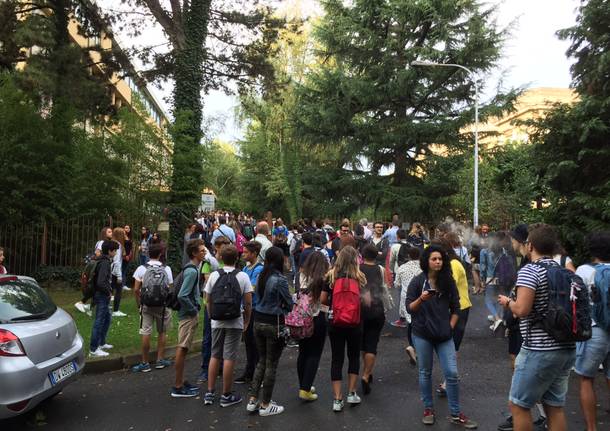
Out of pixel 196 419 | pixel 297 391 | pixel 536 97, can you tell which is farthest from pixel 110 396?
pixel 536 97

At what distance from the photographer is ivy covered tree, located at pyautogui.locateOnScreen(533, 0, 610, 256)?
12.4m

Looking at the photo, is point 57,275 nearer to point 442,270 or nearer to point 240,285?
point 240,285

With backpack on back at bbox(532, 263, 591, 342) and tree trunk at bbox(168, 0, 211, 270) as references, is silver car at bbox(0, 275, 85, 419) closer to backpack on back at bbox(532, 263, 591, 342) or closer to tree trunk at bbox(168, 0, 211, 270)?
backpack on back at bbox(532, 263, 591, 342)

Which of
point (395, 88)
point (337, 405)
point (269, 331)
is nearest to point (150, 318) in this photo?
point (269, 331)

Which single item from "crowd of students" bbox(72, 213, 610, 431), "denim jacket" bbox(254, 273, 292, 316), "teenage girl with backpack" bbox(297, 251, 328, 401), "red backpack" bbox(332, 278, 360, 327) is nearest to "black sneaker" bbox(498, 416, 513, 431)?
"crowd of students" bbox(72, 213, 610, 431)

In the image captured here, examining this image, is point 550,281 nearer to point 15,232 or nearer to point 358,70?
Answer: point 15,232

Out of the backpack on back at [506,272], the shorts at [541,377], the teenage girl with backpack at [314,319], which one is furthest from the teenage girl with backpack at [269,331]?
the backpack on back at [506,272]

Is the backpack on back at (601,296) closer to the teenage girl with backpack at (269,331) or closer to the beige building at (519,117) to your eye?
the teenage girl with backpack at (269,331)

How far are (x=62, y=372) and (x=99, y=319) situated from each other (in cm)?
254

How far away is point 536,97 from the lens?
6456 cm

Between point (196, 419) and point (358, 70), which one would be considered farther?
point (358, 70)

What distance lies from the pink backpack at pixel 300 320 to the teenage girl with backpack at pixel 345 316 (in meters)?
0.27

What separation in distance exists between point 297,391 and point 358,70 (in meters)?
24.5

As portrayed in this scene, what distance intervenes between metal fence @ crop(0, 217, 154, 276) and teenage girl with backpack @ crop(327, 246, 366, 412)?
12239mm
